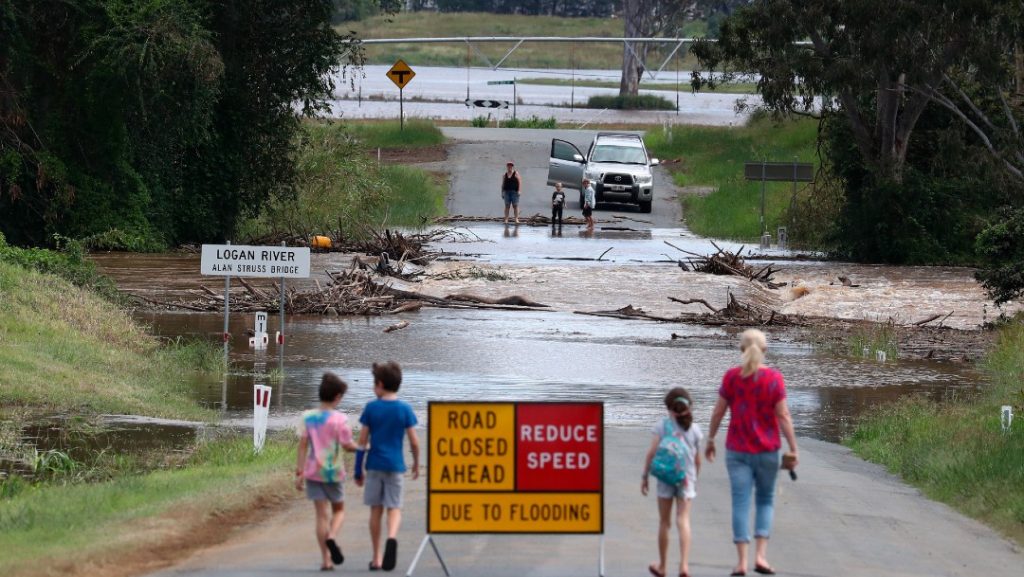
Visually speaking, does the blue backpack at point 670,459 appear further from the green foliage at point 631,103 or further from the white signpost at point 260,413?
the green foliage at point 631,103

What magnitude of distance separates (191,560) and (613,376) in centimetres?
1246

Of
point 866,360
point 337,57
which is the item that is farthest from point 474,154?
point 866,360

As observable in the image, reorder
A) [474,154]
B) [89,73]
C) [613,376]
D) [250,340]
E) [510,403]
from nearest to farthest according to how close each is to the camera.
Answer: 1. [510,403]
2. [613,376]
3. [250,340]
4. [89,73]
5. [474,154]

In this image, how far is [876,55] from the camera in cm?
3728

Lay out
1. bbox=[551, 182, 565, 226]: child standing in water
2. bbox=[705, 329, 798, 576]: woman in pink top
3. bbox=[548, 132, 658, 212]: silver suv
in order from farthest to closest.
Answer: bbox=[548, 132, 658, 212]: silver suv, bbox=[551, 182, 565, 226]: child standing in water, bbox=[705, 329, 798, 576]: woman in pink top

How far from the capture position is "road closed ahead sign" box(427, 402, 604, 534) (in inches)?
397

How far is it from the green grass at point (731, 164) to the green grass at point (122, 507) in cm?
3487

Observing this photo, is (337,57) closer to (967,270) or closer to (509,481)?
(967,270)

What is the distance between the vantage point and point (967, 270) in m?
39.4

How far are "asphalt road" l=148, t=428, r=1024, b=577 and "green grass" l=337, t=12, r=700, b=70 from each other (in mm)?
70813

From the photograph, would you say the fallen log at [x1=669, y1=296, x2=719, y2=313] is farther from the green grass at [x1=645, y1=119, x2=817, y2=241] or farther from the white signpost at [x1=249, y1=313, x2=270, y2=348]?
the green grass at [x1=645, y1=119, x2=817, y2=241]

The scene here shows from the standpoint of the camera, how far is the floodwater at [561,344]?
20.1m

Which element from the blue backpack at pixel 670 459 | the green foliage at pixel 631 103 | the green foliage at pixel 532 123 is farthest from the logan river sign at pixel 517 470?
the green foliage at pixel 631 103

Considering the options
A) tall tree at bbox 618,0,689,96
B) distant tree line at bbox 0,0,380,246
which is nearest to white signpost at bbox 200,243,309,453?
distant tree line at bbox 0,0,380,246
